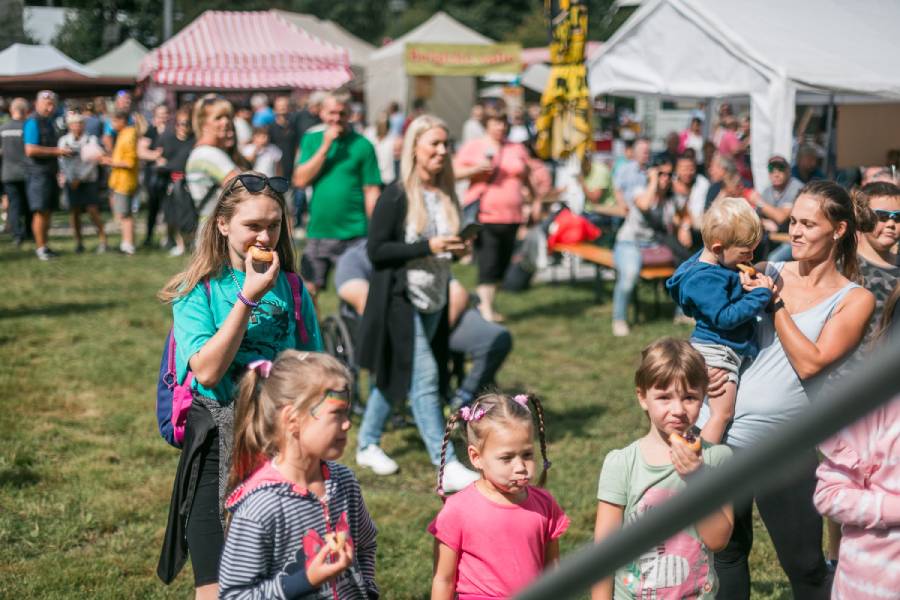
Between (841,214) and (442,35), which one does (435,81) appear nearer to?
(442,35)

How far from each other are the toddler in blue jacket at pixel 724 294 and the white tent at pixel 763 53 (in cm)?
618

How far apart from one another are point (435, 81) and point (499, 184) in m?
19.3

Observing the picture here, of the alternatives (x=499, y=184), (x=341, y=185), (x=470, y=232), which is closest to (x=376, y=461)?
(x=470, y=232)

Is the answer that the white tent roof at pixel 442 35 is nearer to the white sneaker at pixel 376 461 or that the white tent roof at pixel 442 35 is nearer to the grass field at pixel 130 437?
the grass field at pixel 130 437

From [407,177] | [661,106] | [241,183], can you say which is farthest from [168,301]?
[661,106]

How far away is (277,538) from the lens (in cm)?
250

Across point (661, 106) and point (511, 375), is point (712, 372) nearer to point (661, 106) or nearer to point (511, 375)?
point (511, 375)

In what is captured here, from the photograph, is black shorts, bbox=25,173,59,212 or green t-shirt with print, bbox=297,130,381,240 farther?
black shorts, bbox=25,173,59,212

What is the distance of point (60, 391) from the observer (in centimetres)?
777

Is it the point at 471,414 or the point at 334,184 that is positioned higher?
the point at 334,184

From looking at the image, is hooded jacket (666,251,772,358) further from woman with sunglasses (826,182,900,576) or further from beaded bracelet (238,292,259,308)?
A: beaded bracelet (238,292,259,308)

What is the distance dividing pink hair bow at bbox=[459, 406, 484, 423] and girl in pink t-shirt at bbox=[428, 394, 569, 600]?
0.09ft

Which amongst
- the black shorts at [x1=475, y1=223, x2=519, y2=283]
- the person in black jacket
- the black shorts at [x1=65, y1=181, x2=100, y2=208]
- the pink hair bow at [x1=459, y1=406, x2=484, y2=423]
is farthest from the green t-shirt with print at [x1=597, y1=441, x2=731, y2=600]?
the black shorts at [x1=65, y1=181, x2=100, y2=208]

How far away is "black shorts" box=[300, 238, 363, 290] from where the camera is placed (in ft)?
24.6
